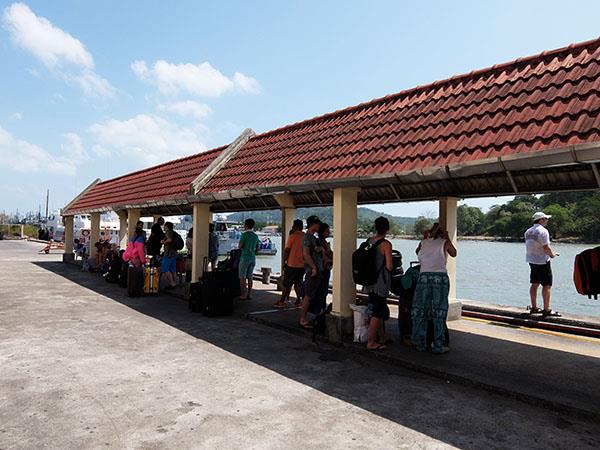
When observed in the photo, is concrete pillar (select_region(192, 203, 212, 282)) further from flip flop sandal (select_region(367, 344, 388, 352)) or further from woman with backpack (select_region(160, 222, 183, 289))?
flip flop sandal (select_region(367, 344, 388, 352))

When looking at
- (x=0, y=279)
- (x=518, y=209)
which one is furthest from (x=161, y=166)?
(x=518, y=209)

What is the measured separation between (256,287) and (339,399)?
8.53 m

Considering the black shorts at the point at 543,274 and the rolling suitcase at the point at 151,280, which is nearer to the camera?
the black shorts at the point at 543,274

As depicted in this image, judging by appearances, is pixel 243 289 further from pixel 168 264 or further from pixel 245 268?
pixel 168 264

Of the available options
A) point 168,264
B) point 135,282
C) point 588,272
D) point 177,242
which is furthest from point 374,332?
point 168,264

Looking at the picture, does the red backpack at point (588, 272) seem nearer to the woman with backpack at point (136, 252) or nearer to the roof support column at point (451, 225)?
the roof support column at point (451, 225)

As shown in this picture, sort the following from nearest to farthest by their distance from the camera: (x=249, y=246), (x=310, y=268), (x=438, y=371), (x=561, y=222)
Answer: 1. (x=438, y=371)
2. (x=310, y=268)
3. (x=249, y=246)
4. (x=561, y=222)

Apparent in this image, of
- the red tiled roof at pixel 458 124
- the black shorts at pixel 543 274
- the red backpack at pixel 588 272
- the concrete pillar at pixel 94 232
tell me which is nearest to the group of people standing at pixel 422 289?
the red tiled roof at pixel 458 124

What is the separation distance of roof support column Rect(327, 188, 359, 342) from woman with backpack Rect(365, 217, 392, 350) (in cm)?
58

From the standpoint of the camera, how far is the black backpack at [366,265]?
5945 millimetres

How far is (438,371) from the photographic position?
5.04 meters

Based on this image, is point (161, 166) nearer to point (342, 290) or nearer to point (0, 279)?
point (0, 279)

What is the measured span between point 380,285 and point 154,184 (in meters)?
8.93

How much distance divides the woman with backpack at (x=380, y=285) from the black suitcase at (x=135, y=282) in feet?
22.0
